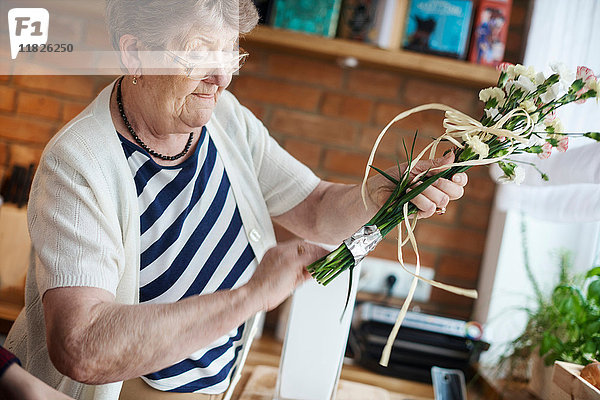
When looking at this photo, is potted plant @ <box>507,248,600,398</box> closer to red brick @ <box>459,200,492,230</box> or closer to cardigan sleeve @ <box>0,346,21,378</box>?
red brick @ <box>459,200,492,230</box>

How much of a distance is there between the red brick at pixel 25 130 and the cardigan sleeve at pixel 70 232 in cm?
105

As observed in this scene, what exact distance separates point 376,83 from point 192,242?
3.56ft

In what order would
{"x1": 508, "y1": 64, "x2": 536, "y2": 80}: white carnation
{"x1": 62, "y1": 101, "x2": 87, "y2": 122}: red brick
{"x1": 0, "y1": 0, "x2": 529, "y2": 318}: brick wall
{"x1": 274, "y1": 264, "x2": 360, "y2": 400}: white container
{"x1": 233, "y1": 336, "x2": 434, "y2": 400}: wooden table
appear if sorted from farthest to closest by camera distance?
{"x1": 0, "y1": 0, "x2": 529, "y2": 318}: brick wall
{"x1": 62, "y1": 101, "x2": 87, "y2": 122}: red brick
{"x1": 233, "y1": 336, "x2": 434, "y2": 400}: wooden table
{"x1": 274, "y1": 264, "x2": 360, "y2": 400}: white container
{"x1": 508, "y1": 64, "x2": 536, "y2": 80}: white carnation

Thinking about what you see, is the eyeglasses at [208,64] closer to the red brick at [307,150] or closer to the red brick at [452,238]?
the red brick at [307,150]

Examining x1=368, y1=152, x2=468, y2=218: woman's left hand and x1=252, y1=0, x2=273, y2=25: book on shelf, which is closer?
x1=368, y1=152, x2=468, y2=218: woman's left hand

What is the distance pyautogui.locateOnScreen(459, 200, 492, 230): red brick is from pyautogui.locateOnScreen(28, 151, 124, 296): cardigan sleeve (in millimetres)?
1313

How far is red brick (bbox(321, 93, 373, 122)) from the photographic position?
193 cm

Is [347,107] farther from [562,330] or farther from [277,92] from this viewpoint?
[562,330]

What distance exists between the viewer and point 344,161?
6.37ft

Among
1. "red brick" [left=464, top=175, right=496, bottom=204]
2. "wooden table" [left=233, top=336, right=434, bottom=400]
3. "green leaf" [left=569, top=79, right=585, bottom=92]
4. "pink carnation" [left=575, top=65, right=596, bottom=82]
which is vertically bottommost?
"wooden table" [left=233, top=336, right=434, bottom=400]

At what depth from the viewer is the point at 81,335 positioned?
29.4 inches

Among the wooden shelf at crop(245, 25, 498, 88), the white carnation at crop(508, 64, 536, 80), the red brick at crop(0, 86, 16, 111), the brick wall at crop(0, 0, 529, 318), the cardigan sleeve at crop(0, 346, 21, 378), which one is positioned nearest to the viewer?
the cardigan sleeve at crop(0, 346, 21, 378)

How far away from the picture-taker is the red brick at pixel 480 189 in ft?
6.32

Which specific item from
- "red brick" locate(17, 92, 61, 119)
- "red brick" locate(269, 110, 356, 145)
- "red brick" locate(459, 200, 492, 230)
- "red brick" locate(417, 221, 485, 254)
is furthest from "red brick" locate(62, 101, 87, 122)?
"red brick" locate(459, 200, 492, 230)
